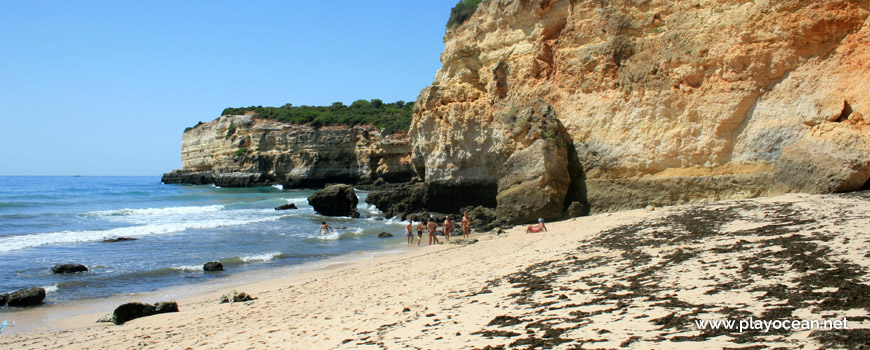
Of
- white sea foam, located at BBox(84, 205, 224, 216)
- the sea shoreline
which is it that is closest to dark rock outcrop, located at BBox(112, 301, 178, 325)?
the sea shoreline

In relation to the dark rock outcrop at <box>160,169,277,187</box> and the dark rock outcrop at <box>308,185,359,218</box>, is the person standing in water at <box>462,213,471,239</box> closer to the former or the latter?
the dark rock outcrop at <box>308,185,359,218</box>

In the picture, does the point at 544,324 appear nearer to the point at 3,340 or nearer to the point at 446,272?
the point at 446,272

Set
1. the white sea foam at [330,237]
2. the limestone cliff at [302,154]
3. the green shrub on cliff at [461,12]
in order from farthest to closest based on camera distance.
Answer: the limestone cliff at [302,154], the green shrub on cliff at [461,12], the white sea foam at [330,237]

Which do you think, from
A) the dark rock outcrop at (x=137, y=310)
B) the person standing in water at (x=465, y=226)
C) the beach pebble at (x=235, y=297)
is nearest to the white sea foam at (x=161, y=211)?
the person standing in water at (x=465, y=226)

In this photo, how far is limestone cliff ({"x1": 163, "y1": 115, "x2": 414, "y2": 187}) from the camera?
161 feet

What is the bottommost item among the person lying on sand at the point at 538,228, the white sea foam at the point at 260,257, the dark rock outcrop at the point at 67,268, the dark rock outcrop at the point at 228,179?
the white sea foam at the point at 260,257

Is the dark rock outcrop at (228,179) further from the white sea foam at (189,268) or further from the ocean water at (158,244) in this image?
Result: the white sea foam at (189,268)

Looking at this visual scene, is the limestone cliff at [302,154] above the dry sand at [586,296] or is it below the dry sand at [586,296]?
above

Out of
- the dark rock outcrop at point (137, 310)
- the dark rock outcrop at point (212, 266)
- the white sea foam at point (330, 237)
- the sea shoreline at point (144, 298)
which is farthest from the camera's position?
the white sea foam at point (330, 237)

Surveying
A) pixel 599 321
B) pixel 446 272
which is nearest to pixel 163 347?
pixel 446 272

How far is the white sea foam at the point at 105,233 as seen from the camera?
1816cm

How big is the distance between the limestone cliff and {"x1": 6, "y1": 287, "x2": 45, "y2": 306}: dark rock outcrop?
37.8 m

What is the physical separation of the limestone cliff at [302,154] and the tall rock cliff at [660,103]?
27082 mm

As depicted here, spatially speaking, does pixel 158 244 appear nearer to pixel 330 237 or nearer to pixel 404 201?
pixel 330 237
